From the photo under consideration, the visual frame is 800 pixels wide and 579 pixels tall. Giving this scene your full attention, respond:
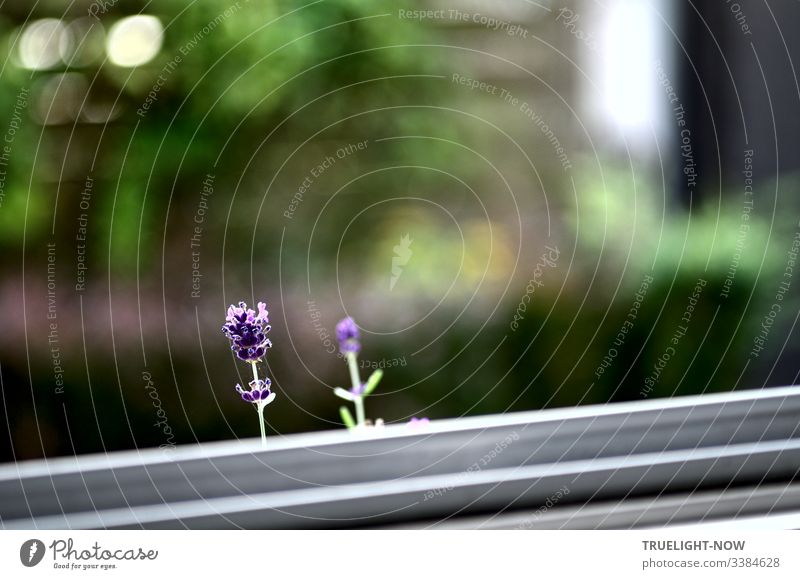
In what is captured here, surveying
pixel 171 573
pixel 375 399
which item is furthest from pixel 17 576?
pixel 375 399

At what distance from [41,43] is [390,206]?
21.4 inches

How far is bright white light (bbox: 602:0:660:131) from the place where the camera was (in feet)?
3.48

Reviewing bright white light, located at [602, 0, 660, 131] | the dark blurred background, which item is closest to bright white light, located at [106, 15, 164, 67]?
the dark blurred background

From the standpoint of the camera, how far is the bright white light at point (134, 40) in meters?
0.91

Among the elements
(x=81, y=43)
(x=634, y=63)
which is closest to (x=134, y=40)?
(x=81, y=43)

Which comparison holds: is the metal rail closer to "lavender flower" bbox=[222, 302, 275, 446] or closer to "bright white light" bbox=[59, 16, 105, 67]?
"lavender flower" bbox=[222, 302, 275, 446]

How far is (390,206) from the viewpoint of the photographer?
3.56ft

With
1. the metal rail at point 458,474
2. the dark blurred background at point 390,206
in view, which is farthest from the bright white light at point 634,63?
the metal rail at point 458,474

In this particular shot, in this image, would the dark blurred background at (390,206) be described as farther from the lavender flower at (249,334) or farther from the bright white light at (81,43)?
the lavender flower at (249,334)

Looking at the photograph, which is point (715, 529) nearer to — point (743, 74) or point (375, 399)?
point (375, 399)

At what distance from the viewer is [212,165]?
1014 mm

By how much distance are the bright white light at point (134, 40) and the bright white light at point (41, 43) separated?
0.07 m

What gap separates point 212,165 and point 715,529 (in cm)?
85

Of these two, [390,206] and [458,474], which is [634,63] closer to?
[390,206]
